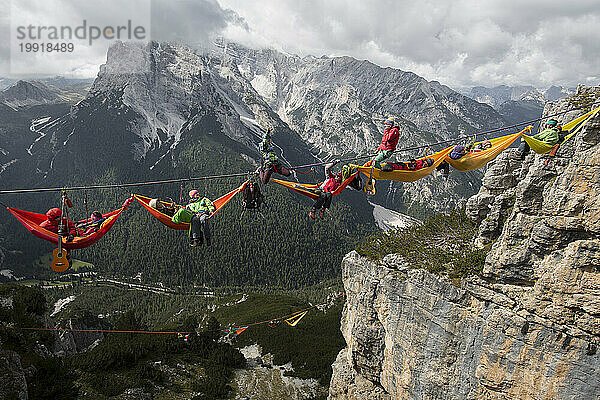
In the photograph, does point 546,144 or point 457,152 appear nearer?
point 546,144

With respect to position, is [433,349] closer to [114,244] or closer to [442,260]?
[442,260]

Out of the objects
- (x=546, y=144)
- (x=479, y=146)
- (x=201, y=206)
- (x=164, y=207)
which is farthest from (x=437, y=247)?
(x=164, y=207)

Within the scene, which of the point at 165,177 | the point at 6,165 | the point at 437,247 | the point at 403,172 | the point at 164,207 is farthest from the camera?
the point at 6,165

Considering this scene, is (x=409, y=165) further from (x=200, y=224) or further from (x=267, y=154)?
(x=200, y=224)

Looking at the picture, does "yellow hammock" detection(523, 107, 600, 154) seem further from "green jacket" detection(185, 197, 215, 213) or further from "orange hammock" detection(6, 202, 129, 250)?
"orange hammock" detection(6, 202, 129, 250)

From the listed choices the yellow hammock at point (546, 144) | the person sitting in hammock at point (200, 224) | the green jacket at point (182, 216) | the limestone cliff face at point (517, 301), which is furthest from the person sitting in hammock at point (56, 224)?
the yellow hammock at point (546, 144)

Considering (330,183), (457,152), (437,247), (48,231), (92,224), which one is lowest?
(437,247)

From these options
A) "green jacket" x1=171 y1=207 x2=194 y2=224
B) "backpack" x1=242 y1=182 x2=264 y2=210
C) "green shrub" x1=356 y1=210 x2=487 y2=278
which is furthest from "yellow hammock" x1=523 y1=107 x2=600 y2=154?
"green jacket" x1=171 y1=207 x2=194 y2=224

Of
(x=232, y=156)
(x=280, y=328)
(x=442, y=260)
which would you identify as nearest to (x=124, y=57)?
(x=232, y=156)
